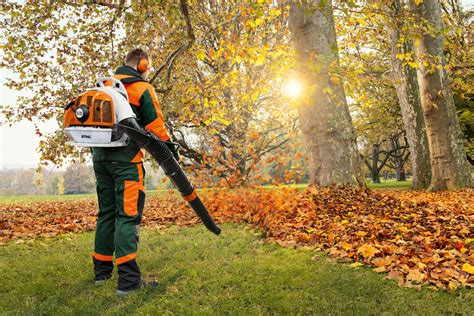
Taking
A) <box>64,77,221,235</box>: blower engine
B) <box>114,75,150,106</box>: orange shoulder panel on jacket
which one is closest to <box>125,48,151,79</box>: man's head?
<box>114,75,150,106</box>: orange shoulder panel on jacket

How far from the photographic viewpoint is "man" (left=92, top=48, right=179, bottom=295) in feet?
11.8

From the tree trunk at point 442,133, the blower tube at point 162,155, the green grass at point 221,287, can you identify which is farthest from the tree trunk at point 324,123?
the tree trunk at point 442,133

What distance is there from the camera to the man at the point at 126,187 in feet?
11.8

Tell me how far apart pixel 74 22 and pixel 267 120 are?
38.7ft

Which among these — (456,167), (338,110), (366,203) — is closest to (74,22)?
(338,110)

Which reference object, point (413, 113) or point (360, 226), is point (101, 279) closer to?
point (360, 226)

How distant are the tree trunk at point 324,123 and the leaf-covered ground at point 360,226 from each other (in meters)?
0.55

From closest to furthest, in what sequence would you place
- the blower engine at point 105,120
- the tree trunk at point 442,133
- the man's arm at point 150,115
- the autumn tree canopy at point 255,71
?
1. the blower engine at point 105,120
2. the man's arm at point 150,115
3. the autumn tree canopy at point 255,71
4. the tree trunk at point 442,133

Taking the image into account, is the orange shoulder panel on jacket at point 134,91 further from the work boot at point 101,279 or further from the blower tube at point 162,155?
the work boot at point 101,279

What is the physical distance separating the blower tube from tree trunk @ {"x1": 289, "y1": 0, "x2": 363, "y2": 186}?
14.6ft

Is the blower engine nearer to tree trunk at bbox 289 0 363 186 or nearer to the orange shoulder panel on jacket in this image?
the orange shoulder panel on jacket

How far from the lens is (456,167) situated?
11.9m

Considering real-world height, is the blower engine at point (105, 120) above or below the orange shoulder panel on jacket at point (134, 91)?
below

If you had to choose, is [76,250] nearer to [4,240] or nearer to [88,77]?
[4,240]
